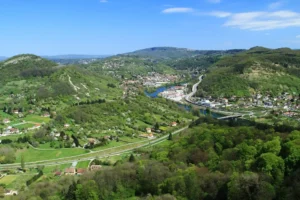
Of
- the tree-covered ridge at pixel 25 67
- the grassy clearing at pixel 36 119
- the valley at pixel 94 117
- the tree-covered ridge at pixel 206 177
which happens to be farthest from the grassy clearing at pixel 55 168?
the tree-covered ridge at pixel 25 67

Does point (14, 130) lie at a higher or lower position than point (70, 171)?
higher

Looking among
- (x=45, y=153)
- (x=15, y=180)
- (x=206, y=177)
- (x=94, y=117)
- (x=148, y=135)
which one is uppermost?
(x=206, y=177)

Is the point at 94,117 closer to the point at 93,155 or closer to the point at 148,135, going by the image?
the point at 148,135

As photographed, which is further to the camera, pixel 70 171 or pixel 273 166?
pixel 70 171

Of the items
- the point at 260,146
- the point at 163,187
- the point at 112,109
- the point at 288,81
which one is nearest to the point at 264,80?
the point at 288,81

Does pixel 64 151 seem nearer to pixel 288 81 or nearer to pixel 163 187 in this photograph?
pixel 163 187

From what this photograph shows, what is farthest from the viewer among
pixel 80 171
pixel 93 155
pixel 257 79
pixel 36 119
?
pixel 257 79

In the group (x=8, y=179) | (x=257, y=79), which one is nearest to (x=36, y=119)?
(x=8, y=179)
